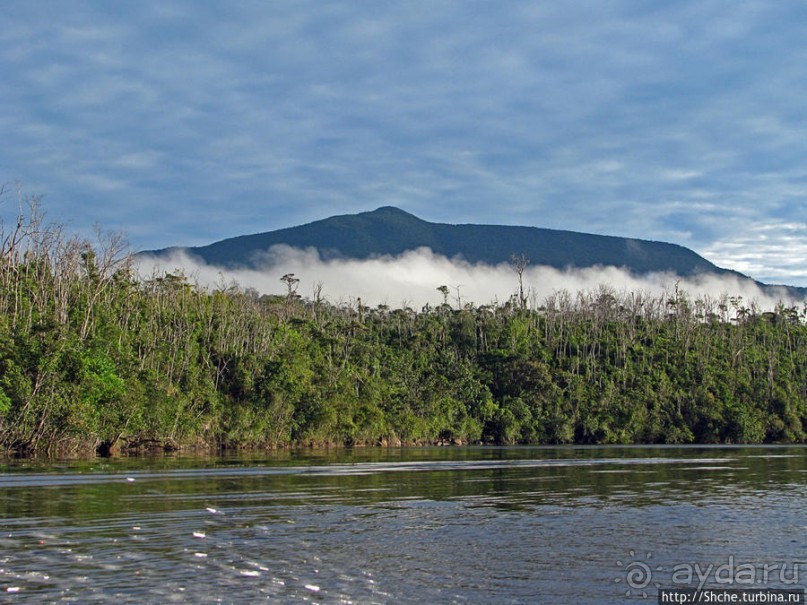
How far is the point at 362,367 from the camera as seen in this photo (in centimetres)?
11650

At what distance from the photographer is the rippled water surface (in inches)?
647

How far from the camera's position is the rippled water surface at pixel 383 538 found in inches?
647

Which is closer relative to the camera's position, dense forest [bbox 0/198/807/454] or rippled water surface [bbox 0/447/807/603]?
rippled water surface [bbox 0/447/807/603]

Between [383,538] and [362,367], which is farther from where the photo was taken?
[362,367]

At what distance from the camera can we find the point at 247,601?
600 inches

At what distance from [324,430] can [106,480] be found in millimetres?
56922

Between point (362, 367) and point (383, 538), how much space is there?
309 ft

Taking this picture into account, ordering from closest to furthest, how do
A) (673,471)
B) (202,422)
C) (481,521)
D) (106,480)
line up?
(481,521) < (106,480) < (673,471) < (202,422)

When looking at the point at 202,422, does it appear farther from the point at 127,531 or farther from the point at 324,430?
the point at 127,531

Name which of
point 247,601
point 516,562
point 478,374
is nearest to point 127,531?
point 247,601

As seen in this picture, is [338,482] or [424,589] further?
[338,482]

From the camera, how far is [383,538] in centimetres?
2247

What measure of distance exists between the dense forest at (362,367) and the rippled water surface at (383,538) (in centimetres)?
2292

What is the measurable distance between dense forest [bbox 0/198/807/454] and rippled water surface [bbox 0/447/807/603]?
22917 millimetres
